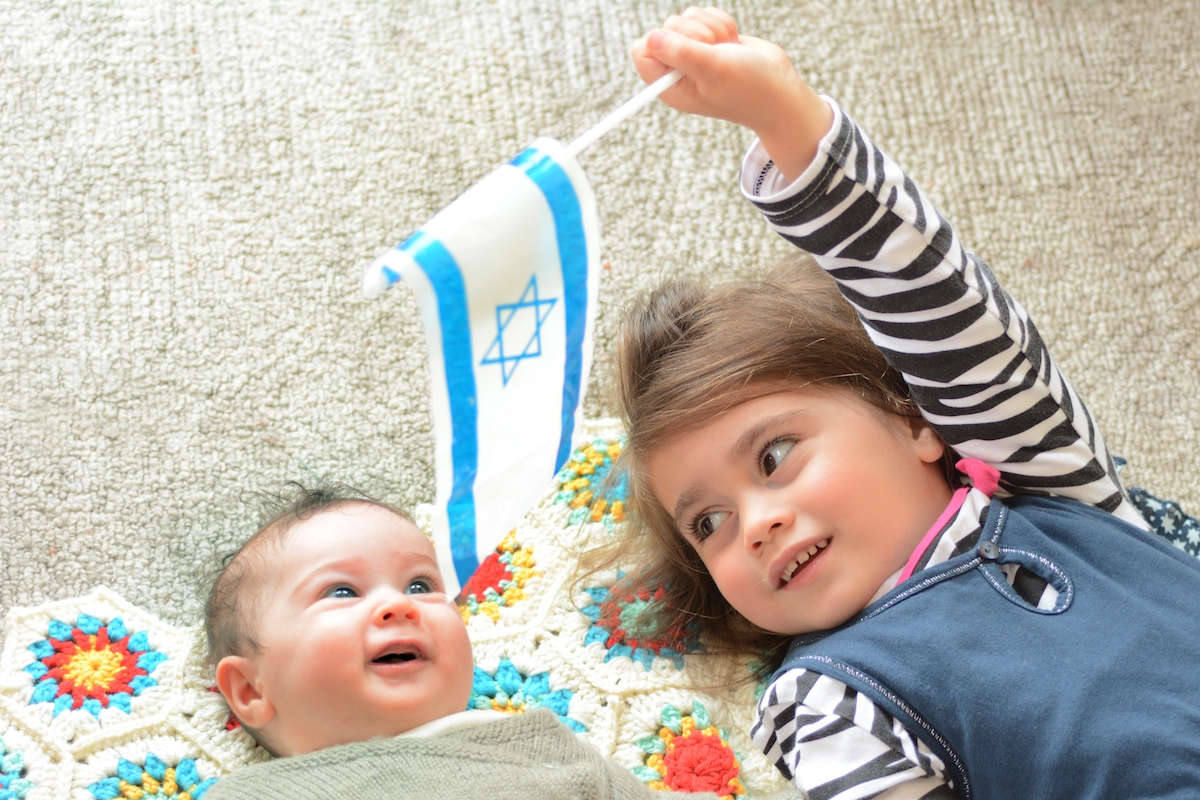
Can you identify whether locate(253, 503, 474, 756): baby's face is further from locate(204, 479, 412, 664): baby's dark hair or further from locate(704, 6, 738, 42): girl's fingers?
locate(704, 6, 738, 42): girl's fingers

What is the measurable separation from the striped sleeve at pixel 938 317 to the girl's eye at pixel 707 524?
188mm

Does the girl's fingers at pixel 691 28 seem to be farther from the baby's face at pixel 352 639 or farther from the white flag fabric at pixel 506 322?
the baby's face at pixel 352 639

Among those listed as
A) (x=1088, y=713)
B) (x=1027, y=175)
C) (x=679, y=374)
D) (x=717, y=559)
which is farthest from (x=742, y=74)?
(x=1027, y=175)

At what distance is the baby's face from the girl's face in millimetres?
224

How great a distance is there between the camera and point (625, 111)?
0.66m

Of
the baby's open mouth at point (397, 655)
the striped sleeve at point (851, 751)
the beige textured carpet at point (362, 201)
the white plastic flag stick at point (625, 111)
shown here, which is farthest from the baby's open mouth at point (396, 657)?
the white plastic flag stick at point (625, 111)

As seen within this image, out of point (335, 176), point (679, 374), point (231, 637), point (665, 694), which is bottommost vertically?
point (665, 694)

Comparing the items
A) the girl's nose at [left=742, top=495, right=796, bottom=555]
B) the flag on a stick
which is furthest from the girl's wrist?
the girl's nose at [left=742, top=495, right=796, bottom=555]

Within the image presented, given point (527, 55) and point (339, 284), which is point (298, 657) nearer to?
point (339, 284)

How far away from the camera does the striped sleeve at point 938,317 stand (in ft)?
2.64

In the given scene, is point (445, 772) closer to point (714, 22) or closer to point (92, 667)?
point (92, 667)

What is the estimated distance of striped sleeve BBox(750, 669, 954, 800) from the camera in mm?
822

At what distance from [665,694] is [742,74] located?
1.75 feet

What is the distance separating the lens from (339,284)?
1119 mm
